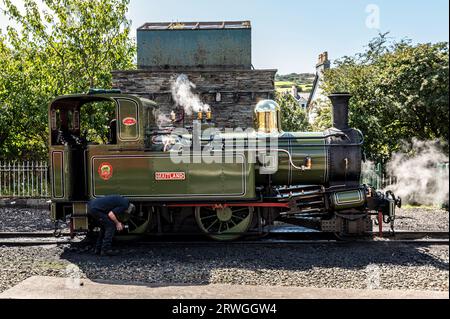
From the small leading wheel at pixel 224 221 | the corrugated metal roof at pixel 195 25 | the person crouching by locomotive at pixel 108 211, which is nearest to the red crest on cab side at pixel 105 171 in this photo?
the person crouching by locomotive at pixel 108 211

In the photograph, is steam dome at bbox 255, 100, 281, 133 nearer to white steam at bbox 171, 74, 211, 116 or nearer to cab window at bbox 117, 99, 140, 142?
cab window at bbox 117, 99, 140, 142

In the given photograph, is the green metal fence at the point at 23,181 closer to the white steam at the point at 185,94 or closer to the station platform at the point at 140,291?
the white steam at the point at 185,94

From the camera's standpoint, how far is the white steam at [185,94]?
18938mm

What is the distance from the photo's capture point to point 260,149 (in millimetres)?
8180

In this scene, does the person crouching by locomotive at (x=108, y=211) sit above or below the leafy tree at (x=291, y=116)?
below

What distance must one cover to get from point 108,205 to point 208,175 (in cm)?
165

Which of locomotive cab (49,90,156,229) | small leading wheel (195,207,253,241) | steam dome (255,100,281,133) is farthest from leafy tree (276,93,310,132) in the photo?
locomotive cab (49,90,156,229)

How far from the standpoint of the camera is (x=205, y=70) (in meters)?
19.0

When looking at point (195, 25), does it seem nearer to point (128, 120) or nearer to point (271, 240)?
point (128, 120)

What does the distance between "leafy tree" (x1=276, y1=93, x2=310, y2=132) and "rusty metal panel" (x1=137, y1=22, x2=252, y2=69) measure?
46.9 ft

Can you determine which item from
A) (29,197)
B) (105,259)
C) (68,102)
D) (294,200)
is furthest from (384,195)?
(29,197)

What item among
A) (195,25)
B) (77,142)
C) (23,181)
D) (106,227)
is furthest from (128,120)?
(195,25)

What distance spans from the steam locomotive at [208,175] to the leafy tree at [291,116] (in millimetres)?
26609

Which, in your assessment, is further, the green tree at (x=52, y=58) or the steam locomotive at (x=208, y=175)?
the green tree at (x=52, y=58)
